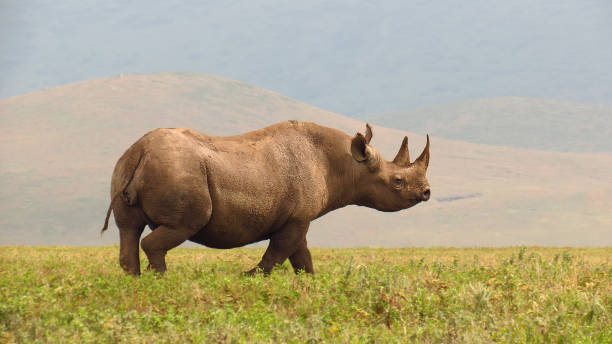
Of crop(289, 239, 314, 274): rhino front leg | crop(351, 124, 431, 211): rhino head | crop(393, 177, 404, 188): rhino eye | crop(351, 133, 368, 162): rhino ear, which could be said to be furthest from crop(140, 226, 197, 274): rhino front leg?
crop(393, 177, 404, 188): rhino eye

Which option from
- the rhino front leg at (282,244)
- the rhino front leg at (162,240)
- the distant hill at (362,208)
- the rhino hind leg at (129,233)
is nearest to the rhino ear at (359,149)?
the rhino front leg at (282,244)

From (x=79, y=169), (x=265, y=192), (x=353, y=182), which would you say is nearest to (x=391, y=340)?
(x=265, y=192)

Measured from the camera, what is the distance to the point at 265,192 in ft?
38.7

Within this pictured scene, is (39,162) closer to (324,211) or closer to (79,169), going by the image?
(79,169)

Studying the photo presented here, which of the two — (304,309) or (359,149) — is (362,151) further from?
(304,309)

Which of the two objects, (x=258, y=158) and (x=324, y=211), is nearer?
(x=258, y=158)

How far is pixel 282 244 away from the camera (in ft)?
40.3

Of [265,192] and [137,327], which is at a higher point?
[265,192]

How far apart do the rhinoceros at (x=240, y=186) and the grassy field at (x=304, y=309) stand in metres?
0.54

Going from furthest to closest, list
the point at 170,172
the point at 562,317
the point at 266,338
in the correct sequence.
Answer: the point at 170,172
the point at 562,317
the point at 266,338

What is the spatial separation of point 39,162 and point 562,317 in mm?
169036

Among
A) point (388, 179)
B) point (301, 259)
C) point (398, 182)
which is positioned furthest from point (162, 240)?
point (398, 182)

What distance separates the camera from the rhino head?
13.2 metres

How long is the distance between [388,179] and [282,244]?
219 cm
